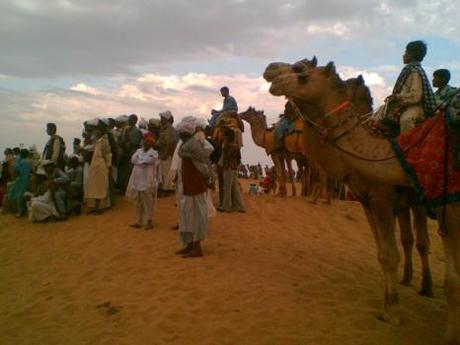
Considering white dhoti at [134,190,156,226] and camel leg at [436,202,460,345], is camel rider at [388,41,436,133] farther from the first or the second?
white dhoti at [134,190,156,226]

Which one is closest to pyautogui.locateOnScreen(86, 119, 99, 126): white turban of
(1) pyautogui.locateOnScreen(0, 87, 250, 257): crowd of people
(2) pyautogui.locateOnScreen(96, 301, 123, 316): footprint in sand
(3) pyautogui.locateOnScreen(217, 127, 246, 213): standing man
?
(1) pyautogui.locateOnScreen(0, 87, 250, 257): crowd of people

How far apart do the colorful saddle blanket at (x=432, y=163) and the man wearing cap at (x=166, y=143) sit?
8.24 metres

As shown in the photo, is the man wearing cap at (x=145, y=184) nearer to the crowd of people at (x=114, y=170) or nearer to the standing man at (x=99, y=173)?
the crowd of people at (x=114, y=170)

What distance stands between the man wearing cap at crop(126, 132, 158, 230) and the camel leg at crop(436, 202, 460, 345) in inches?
273

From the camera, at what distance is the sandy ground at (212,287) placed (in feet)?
17.0

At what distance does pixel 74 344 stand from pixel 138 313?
2.81 ft

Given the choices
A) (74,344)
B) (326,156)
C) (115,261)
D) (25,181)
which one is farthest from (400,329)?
(25,181)

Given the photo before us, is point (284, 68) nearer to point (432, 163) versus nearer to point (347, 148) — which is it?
point (347, 148)

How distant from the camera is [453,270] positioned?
4.32 metres

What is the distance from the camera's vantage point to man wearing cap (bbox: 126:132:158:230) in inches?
403

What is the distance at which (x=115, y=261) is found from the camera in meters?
8.44

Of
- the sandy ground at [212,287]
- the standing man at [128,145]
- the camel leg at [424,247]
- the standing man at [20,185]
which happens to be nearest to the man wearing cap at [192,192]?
the sandy ground at [212,287]

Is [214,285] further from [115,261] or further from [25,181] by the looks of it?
[25,181]

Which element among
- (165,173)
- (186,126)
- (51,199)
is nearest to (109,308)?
(186,126)
